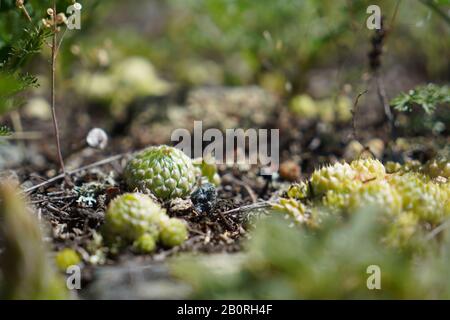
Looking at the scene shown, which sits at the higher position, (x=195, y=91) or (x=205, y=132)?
(x=195, y=91)

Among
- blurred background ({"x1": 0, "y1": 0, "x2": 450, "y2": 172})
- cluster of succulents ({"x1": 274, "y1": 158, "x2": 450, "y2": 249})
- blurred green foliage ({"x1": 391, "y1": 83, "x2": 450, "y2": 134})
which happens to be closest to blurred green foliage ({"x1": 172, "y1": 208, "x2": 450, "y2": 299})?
cluster of succulents ({"x1": 274, "y1": 158, "x2": 450, "y2": 249})

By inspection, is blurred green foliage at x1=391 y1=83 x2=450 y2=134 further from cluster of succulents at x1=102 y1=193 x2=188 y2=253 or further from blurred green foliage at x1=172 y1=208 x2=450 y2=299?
cluster of succulents at x1=102 y1=193 x2=188 y2=253

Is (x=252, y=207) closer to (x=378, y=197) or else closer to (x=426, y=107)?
(x=378, y=197)

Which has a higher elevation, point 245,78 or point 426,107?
point 245,78

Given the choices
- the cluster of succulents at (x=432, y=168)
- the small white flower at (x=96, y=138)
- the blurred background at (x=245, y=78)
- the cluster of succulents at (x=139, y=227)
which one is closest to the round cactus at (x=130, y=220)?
the cluster of succulents at (x=139, y=227)

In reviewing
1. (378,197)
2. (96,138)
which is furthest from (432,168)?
(96,138)
